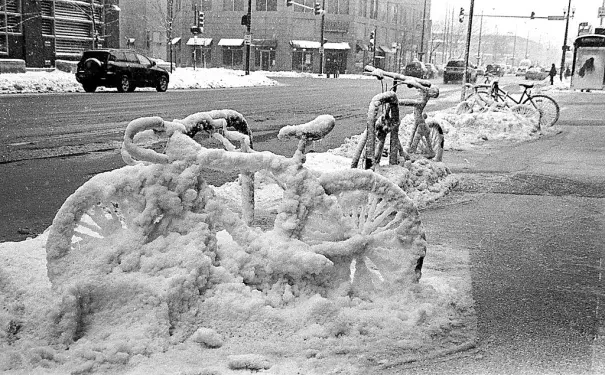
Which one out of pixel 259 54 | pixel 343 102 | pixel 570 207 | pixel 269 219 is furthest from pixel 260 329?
pixel 259 54

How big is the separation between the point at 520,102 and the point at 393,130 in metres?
9.61

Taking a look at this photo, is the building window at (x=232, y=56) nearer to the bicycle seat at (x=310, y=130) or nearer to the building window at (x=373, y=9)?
the building window at (x=373, y=9)

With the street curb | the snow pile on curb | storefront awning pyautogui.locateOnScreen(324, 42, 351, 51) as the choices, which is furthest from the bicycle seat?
storefront awning pyautogui.locateOnScreen(324, 42, 351, 51)

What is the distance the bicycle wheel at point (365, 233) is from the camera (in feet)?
12.9

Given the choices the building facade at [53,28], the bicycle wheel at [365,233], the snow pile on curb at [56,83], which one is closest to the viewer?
the bicycle wheel at [365,233]

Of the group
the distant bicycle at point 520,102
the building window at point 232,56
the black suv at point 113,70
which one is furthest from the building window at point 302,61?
the distant bicycle at point 520,102

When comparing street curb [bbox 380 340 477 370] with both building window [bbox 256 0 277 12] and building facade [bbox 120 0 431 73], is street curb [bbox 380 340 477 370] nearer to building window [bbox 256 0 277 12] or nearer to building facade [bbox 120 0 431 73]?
building facade [bbox 120 0 431 73]

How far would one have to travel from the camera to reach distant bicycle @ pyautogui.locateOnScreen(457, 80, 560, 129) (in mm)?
15312

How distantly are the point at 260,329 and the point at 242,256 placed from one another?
44 cm

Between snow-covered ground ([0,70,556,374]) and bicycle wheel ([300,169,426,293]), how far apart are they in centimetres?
12

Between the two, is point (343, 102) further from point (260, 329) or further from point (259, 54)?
point (259, 54)

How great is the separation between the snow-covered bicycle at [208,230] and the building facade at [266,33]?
213 feet

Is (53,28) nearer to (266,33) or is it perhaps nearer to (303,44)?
(303,44)

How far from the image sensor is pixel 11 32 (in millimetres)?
31625
